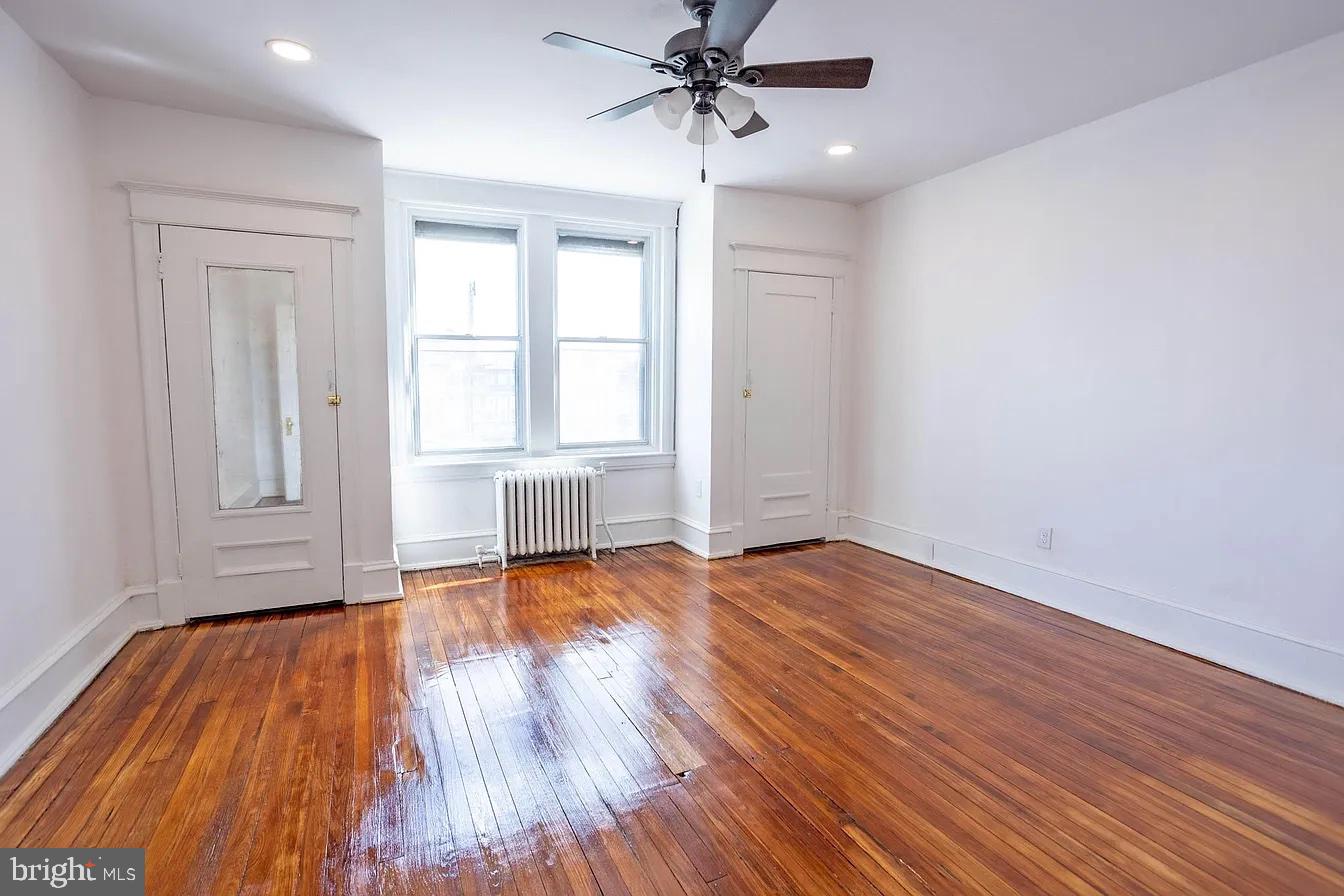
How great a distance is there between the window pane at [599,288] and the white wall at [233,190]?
1436 millimetres

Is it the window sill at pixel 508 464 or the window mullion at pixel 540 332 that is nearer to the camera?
the window sill at pixel 508 464

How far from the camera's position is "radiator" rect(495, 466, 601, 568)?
14.6 ft

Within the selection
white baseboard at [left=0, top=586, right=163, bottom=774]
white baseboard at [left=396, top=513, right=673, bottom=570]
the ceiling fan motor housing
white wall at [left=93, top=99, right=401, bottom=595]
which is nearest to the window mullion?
white baseboard at [left=396, top=513, right=673, bottom=570]

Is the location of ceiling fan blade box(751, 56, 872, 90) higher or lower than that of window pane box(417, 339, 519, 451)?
higher

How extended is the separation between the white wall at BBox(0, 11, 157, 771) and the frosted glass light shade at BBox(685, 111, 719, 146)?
Result: 2.51 meters

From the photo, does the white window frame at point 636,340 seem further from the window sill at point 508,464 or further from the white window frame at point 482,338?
the white window frame at point 482,338

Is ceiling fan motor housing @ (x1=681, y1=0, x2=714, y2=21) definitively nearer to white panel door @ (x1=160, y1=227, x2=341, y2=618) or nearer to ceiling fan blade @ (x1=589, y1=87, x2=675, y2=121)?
ceiling fan blade @ (x1=589, y1=87, x2=675, y2=121)

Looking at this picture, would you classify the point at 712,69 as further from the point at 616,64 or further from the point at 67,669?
the point at 67,669

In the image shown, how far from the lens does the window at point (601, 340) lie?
4.85 m

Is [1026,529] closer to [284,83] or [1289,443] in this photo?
[1289,443]

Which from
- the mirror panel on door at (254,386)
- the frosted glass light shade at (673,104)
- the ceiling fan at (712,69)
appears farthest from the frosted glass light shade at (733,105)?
the mirror panel on door at (254,386)

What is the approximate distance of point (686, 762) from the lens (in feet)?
→ 7.26

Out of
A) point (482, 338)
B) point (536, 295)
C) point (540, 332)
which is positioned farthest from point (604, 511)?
point (536, 295)

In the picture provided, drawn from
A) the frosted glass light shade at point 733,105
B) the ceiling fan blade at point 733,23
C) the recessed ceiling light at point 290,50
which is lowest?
the frosted glass light shade at point 733,105
